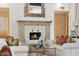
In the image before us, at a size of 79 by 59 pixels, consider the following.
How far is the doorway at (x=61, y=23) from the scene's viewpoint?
9.88 ft

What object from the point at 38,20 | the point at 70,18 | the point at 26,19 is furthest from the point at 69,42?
the point at 26,19

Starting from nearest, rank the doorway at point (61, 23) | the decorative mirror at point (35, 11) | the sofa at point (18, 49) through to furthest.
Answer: the sofa at point (18, 49) < the doorway at point (61, 23) < the decorative mirror at point (35, 11)

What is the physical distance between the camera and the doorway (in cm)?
301

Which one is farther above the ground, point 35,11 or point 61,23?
→ point 35,11

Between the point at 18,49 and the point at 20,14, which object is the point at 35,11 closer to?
the point at 20,14

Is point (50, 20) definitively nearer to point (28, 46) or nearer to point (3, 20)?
point (28, 46)

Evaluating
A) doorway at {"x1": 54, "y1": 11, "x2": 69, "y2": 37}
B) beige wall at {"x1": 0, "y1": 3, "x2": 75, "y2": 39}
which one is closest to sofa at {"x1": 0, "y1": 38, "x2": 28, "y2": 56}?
beige wall at {"x1": 0, "y1": 3, "x2": 75, "y2": 39}

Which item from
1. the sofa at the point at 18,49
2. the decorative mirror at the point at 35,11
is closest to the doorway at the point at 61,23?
the decorative mirror at the point at 35,11

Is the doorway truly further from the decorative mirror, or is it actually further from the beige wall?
the decorative mirror

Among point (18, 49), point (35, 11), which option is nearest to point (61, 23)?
point (35, 11)

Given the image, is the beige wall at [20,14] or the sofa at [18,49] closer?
the sofa at [18,49]

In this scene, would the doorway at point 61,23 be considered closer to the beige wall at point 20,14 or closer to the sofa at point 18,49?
the beige wall at point 20,14

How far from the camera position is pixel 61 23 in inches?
119

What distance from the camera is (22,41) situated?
3150mm
